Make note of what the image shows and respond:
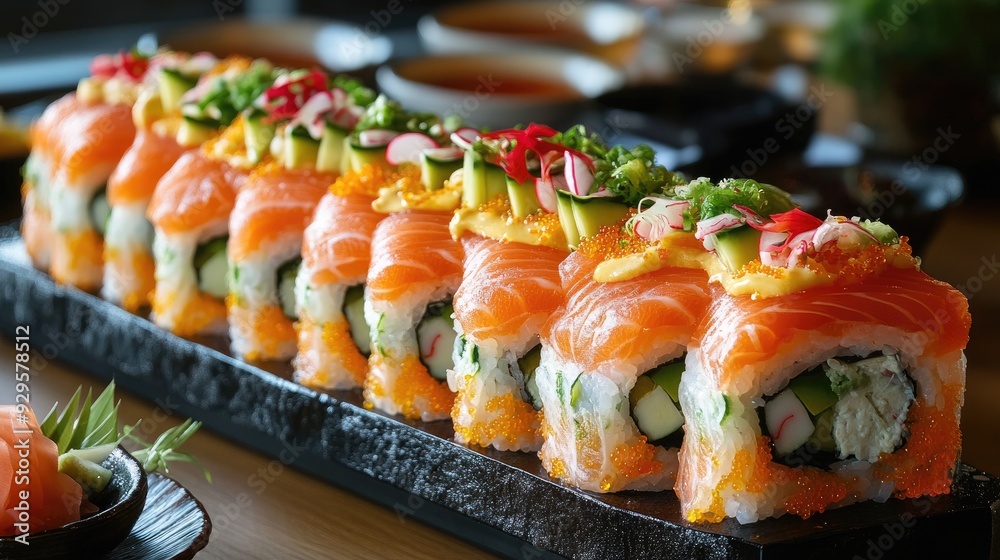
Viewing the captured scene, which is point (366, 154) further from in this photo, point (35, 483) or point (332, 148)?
point (35, 483)

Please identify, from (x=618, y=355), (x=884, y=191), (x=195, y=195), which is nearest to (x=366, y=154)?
(x=195, y=195)

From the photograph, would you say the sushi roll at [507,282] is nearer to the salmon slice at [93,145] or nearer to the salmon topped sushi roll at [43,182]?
the salmon slice at [93,145]

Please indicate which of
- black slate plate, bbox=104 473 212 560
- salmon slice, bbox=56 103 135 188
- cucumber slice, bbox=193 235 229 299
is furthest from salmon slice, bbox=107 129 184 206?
black slate plate, bbox=104 473 212 560

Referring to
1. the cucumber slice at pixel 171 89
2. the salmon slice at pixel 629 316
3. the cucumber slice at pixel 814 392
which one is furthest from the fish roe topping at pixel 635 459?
the cucumber slice at pixel 171 89

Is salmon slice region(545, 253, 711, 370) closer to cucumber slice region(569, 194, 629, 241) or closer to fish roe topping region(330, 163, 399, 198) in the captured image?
cucumber slice region(569, 194, 629, 241)

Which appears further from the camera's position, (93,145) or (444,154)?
(93,145)

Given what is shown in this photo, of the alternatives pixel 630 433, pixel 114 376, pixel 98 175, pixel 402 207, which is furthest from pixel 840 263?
pixel 98 175
